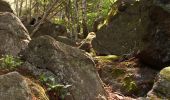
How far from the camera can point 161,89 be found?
10.2 metres

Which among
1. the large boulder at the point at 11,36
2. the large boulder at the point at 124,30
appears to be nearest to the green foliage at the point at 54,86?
the large boulder at the point at 11,36

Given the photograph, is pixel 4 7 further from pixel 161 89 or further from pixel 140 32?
pixel 161 89

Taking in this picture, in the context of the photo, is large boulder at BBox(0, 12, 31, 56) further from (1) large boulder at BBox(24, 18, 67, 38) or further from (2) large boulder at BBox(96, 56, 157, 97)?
(1) large boulder at BBox(24, 18, 67, 38)

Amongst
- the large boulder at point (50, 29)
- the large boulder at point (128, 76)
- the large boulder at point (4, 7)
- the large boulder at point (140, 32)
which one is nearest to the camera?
the large boulder at point (128, 76)

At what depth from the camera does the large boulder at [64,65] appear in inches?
366

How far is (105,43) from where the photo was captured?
1748 centimetres

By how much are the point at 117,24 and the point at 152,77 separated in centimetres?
496

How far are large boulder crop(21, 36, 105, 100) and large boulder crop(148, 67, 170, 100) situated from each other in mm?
1542

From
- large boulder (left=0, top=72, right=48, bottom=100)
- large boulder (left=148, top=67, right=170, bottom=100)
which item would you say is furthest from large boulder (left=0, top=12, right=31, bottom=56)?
large boulder (left=148, top=67, right=170, bottom=100)

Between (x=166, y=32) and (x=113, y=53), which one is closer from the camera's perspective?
(x=166, y=32)

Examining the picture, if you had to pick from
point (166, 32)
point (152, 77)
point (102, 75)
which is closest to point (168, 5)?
point (166, 32)

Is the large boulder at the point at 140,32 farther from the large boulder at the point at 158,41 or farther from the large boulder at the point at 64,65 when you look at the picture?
the large boulder at the point at 64,65

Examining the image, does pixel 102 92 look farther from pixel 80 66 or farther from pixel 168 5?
pixel 168 5

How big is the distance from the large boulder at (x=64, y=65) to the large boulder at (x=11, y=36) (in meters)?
2.55
